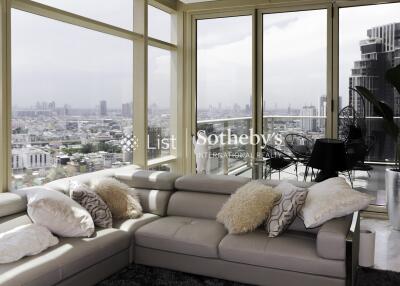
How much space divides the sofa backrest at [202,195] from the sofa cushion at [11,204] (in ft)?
4.41

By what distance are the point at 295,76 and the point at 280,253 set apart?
330 cm

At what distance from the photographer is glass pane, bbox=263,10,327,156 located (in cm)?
544

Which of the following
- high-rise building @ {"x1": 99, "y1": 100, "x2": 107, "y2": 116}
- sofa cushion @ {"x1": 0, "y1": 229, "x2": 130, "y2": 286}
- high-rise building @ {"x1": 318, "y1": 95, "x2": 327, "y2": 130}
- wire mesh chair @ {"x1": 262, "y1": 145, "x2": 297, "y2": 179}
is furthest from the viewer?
wire mesh chair @ {"x1": 262, "y1": 145, "x2": 297, "y2": 179}

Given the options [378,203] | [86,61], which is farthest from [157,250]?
[378,203]

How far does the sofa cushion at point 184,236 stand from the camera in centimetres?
310

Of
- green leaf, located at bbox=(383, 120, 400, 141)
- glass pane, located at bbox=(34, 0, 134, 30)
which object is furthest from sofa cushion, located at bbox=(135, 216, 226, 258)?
green leaf, located at bbox=(383, 120, 400, 141)

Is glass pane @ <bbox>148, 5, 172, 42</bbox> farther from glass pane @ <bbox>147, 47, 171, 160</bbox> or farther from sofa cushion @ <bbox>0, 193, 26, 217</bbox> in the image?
sofa cushion @ <bbox>0, 193, 26, 217</bbox>

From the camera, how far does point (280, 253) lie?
9.37ft

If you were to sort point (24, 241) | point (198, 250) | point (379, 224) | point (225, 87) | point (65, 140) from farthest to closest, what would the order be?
point (225, 87)
point (379, 224)
point (65, 140)
point (198, 250)
point (24, 241)

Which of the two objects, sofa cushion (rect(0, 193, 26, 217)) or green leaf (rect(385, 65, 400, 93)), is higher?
green leaf (rect(385, 65, 400, 93))

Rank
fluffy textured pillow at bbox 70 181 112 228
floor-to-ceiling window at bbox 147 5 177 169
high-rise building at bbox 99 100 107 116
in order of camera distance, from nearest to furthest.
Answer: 1. fluffy textured pillow at bbox 70 181 112 228
2. high-rise building at bbox 99 100 107 116
3. floor-to-ceiling window at bbox 147 5 177 169

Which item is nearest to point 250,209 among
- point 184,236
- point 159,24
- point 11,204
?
point 184,236

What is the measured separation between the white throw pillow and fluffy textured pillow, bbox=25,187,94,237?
0.08 meters

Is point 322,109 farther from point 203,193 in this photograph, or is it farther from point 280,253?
point 280,253
